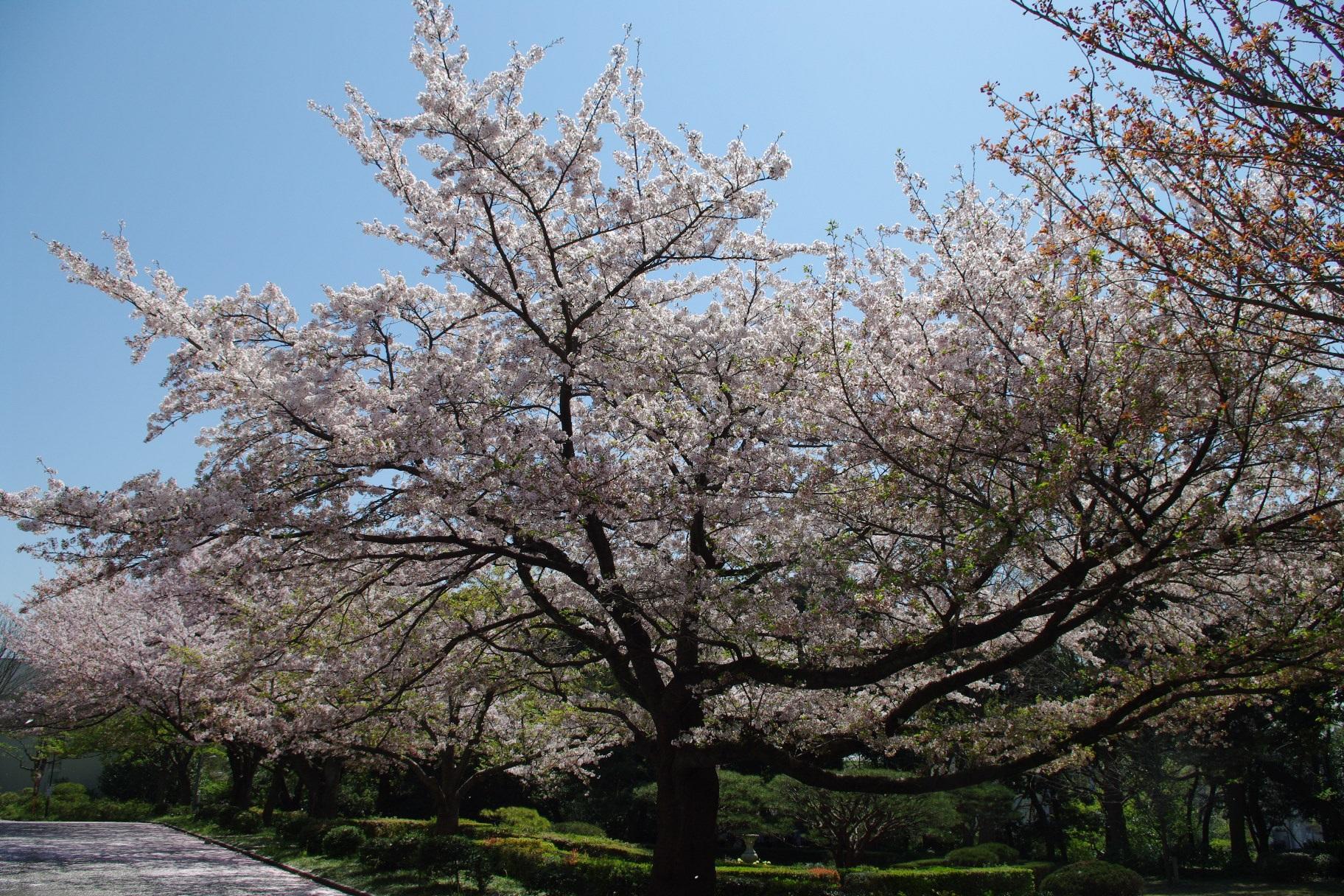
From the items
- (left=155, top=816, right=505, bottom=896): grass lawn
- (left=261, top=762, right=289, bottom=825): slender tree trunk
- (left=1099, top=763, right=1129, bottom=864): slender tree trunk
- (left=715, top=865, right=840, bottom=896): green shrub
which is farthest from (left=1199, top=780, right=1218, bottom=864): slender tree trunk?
(left=261, top=762, right=289, bottom=825): slender tree trunk

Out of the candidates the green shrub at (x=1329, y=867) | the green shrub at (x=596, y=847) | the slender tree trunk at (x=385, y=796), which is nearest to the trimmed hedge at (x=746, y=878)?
the green shrub at (x=596, y=847)

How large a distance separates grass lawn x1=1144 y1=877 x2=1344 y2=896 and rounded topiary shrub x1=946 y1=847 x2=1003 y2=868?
4.60 m

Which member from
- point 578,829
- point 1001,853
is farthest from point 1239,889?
point 578,829

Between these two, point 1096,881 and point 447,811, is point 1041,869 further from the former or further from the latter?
point 447,811

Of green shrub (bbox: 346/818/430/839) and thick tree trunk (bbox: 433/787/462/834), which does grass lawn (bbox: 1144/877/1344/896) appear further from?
green shrub (bbox: 346/818/430/839)

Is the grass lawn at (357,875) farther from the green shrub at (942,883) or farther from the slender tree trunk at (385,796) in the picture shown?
the slender tree trunk at (385,796)

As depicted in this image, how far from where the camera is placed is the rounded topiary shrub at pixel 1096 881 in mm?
14219

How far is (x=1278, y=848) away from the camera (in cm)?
2770

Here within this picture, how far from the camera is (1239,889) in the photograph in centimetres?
2016

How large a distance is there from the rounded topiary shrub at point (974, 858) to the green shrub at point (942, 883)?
2.47 metres

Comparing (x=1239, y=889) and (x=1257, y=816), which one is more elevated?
(x=1257, y=816)

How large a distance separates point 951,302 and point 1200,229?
192 cm

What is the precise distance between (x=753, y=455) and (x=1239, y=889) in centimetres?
2077

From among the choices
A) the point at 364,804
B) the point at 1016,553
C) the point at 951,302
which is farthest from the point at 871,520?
the point at 364,804
